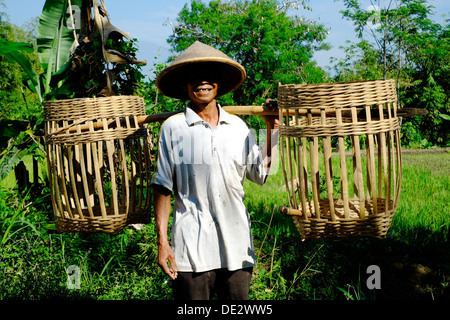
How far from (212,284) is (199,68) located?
38.1 inches

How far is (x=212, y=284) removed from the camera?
1831 millimetres

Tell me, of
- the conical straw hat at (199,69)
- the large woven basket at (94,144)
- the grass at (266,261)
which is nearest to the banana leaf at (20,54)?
the grass at (266,261)

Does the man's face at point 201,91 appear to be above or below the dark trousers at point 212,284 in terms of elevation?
above

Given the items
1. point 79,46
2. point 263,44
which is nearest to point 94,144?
point 79,46

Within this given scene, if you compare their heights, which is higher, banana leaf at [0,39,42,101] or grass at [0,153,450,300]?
banana leaf at [0,39,42,101]

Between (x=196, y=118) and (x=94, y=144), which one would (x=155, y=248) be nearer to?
(x=94, y=144)

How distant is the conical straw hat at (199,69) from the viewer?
1.78m

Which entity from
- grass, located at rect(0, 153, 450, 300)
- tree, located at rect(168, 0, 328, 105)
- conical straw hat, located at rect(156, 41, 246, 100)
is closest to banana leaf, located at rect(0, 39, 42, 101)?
grass, located at rect(0, 153, 450, 300)

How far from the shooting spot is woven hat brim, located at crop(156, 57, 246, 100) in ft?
5.90

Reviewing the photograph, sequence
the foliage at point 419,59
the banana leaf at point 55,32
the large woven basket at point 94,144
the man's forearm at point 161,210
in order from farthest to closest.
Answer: the foliage at point 419,59 < the banana leaf at point 55,32 < the large woven basket at point 94,144 < the man's forearm at point 161,210

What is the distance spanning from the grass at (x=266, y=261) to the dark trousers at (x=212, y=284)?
953 millimetres

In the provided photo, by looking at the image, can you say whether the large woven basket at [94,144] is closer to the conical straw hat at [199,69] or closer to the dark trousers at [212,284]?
the conical straw hat at [199,69]

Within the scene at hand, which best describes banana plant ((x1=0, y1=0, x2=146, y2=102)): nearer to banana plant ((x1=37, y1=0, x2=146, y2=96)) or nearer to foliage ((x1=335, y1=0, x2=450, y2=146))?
banana plant ((x1=37, y1=0, x2=146, y2=96))

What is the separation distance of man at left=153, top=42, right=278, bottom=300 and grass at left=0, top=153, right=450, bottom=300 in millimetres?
989
